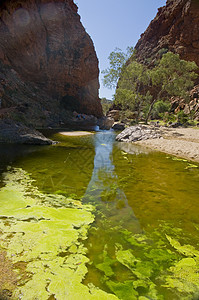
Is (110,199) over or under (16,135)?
under

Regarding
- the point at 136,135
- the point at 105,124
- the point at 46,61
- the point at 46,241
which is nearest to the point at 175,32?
the point at 46,61

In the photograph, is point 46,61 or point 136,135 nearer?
point 136,135

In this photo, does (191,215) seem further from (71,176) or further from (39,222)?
Answer: (71,176)

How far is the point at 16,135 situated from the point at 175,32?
6955 cm

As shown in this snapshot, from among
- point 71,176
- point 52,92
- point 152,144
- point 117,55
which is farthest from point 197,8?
point 71,176

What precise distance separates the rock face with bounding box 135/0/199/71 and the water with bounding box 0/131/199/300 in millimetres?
62558

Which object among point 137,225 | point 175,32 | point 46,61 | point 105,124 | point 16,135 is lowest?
point 137,225

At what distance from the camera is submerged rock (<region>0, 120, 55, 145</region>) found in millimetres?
11555

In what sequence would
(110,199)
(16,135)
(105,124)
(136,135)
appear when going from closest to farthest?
(110,199) → (16,135) → (136,135) → (105,124)

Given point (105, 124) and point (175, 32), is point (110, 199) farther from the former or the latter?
point (175, 32)

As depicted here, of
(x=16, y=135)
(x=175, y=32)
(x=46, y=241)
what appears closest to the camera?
(x=46, y=241)

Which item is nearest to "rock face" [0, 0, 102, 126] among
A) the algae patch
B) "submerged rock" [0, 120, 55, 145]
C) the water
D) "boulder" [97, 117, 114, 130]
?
"boulder" [97, 117, 114, 130]

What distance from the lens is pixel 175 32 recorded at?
193ft

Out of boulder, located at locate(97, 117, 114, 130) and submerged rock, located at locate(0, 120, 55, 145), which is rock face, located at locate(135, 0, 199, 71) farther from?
submerged rock, located at locate(0, 120, 55, 145)
